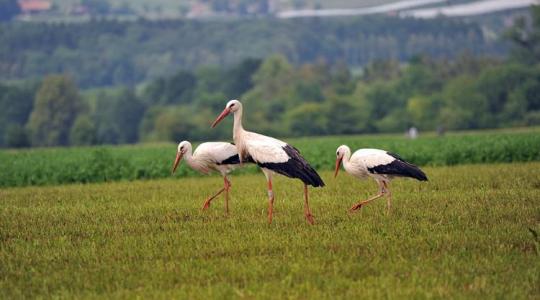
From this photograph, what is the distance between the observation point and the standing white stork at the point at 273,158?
16203 mm

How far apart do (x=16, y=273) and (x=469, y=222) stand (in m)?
6.97

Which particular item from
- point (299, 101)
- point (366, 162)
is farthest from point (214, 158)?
point (299, 101)

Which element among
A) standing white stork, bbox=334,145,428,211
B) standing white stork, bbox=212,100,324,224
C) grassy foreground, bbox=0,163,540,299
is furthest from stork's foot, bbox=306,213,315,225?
standing white stork, bbox=334,145,428,211

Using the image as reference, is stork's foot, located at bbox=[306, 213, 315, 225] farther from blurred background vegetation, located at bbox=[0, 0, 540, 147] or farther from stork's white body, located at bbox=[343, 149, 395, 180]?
blurred background vegetation, located at bbox=[0, 0, 540, 147]

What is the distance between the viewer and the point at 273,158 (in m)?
16.6

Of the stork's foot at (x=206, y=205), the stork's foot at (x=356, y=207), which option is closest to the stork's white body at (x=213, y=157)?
the stork's foot at (x=206, y=205)

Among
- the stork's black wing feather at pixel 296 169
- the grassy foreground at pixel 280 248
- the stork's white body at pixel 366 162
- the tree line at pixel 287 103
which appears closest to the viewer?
the grassy foreground at pixel 280 248

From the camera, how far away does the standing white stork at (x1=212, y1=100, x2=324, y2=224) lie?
16203mm

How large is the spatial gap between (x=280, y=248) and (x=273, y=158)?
10.2 feet

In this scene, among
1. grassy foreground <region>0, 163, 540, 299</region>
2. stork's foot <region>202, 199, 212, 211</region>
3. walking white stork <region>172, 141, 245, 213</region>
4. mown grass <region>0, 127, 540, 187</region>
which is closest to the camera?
grassy foreground <region>0, 163, 540, 299</region>

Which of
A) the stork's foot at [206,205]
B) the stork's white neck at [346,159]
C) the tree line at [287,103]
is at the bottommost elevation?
the tree line at [287,103]

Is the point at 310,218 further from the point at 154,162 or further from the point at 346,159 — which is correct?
the point at 154,162

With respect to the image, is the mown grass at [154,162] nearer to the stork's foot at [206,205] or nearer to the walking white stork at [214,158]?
the walking white stork at [214,158]

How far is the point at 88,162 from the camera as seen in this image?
34406 millimetres
